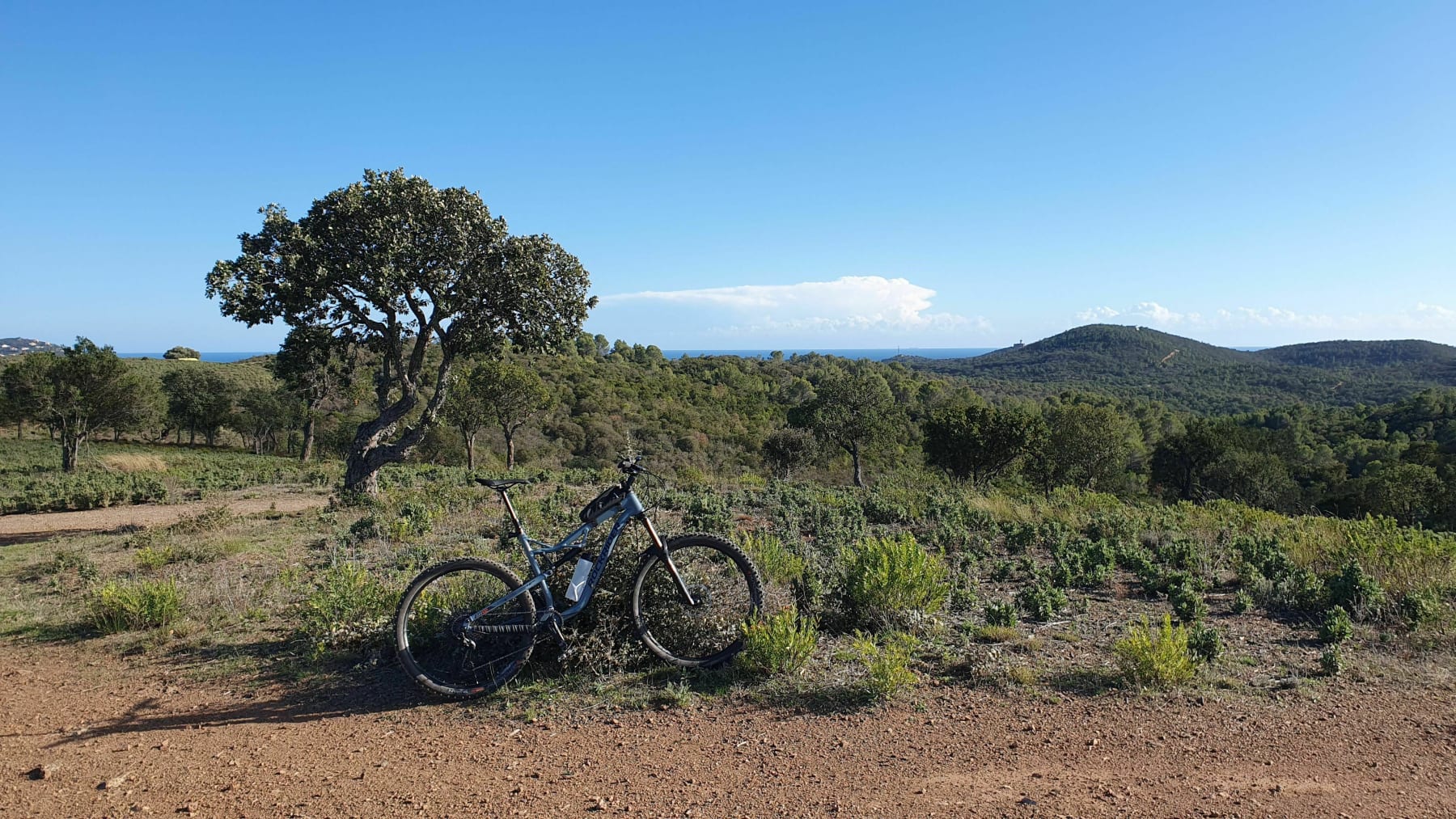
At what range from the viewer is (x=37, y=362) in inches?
927

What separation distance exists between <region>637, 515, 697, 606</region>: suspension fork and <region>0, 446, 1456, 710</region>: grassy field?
0.98 ft

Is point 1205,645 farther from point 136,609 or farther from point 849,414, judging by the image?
point 849,414

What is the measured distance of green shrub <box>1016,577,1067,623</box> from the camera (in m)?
5.91

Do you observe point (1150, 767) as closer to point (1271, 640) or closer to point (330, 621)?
point (1271, 640)

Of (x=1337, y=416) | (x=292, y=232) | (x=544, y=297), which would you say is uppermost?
(x=292, y=232)

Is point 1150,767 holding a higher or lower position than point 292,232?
lower

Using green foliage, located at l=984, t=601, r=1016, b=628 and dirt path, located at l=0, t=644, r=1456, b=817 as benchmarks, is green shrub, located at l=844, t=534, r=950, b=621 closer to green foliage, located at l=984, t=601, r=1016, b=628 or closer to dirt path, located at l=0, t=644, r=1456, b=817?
green foliage, located at l=984, t=601, r=1016, b=628

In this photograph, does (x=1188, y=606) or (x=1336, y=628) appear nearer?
(x=1336, y=628)

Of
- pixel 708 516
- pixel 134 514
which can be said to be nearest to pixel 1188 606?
pixel 708 516

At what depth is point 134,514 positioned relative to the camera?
12.8m

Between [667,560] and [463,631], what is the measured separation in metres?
1.37

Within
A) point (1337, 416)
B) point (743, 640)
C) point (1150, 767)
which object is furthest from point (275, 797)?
point (1337, 416)

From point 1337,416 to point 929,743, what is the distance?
80.8 meters

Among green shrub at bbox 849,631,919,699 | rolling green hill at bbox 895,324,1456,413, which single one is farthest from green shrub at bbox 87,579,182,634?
rolling green hill at bbox 895,324,1456,413
